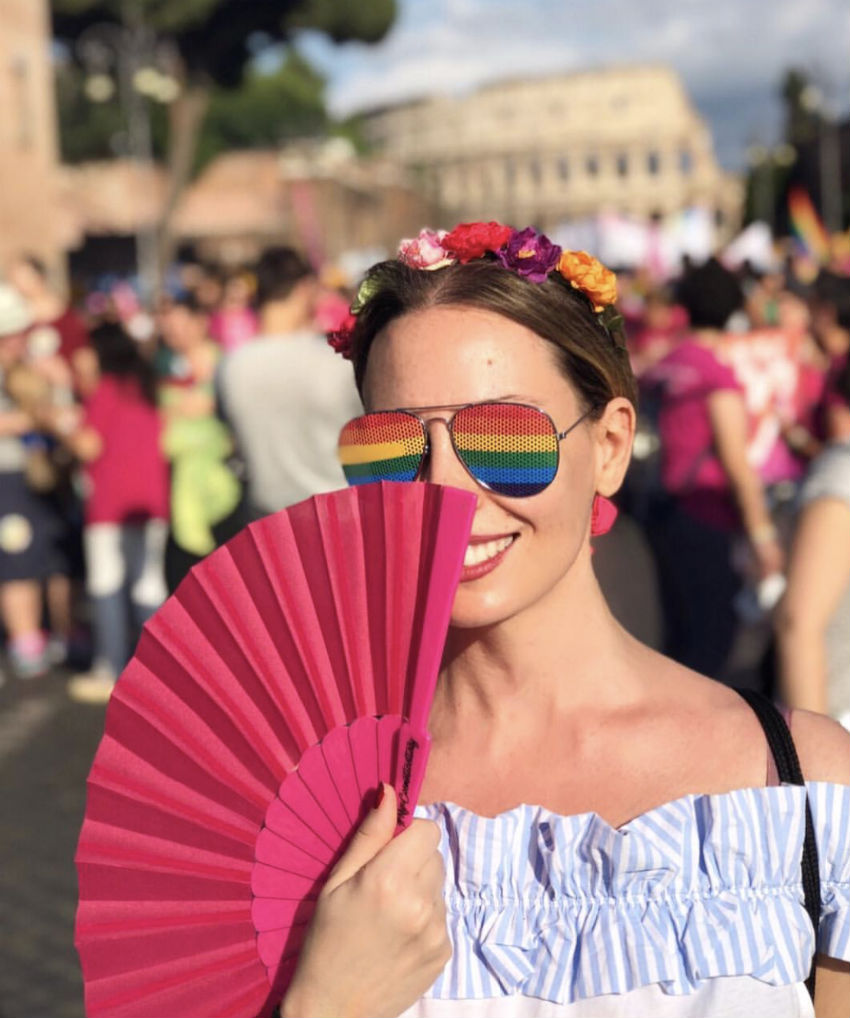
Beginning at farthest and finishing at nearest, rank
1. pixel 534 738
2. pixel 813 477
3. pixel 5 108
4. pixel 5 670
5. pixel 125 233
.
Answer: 1. pixel 125 233
2. pixel 5 108
3. pixel 5 670
4. pixel 813 477
5. pixel 534 738

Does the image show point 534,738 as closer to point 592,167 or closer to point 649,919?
point 649,919

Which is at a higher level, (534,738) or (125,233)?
(125,233)

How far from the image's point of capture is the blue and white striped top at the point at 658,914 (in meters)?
1.61

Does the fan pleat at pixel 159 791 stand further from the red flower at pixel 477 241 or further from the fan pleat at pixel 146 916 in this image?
the red flower at pixel 477 241

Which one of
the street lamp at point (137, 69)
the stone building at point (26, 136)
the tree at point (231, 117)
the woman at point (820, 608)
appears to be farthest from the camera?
the tree at point (231, 117)

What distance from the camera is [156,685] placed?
1.58 m

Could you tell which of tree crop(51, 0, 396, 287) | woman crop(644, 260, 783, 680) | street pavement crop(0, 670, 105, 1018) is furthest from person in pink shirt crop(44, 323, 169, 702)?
tree crop(51, 0, 396, 287)

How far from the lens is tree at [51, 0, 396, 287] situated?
4347 cm

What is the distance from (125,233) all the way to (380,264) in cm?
5315

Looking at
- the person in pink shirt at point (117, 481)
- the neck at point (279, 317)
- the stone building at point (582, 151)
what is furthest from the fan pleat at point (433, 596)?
the stone building at point (582, 151)

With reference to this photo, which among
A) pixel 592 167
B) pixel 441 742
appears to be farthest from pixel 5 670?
pixel 592 167

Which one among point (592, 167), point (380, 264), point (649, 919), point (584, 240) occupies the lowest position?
point (649, 919)

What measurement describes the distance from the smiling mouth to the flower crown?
290 millimetres

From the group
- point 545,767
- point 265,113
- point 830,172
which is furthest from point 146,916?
point 265,113
